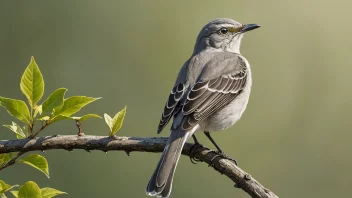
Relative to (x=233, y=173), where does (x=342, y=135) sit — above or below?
below

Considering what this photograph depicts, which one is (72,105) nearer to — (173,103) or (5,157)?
(5,157)

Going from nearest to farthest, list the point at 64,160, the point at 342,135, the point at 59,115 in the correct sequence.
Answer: the point at 59,115 → the point at 64,160 → the point at 342,135

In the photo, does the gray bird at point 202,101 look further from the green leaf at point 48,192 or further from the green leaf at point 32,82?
the green leaf at point 48,192

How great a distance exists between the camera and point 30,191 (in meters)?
3.14

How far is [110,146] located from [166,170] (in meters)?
0.90

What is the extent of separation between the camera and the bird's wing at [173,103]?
211 inches

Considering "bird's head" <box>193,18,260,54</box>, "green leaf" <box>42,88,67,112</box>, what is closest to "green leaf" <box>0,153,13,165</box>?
"green leaf" <box>42,88,67,112</box>

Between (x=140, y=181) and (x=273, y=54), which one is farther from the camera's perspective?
(x=273, y=54)

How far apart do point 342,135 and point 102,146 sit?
19.3 feet

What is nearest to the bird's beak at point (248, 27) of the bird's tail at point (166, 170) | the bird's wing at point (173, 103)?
the bird's wing at point (173, 103)

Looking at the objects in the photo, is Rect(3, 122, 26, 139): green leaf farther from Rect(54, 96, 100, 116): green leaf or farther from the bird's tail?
the bird's tail

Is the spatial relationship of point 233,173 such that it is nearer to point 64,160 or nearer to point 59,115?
point 59,115

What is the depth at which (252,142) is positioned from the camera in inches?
347

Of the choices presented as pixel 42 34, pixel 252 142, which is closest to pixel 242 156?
pixel 252 142
